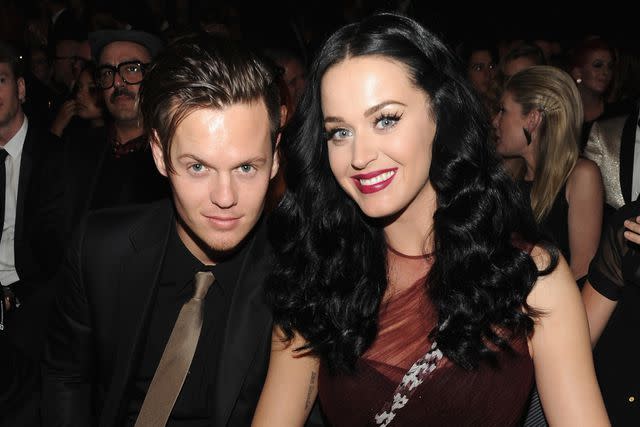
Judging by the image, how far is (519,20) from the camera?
32.9 feet

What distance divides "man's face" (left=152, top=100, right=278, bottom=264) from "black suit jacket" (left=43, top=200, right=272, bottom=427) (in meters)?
0.21

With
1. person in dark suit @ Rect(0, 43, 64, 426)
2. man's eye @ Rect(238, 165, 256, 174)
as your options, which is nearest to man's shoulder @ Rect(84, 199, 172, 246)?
man's eye @ Rect(238, 165, 256, 174)

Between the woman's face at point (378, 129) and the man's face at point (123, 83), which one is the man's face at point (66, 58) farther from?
the woman's face at point (378, 129)

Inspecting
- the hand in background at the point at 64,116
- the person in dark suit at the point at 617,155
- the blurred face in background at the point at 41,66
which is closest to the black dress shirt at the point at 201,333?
the person in dark suit at the point at 617,155

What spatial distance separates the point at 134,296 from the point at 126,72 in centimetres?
220

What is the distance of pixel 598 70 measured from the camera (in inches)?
223

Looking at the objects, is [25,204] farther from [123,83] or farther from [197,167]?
[197,167]

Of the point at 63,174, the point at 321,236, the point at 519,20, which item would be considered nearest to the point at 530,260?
the point at 321,236

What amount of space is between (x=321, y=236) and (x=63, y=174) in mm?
2203

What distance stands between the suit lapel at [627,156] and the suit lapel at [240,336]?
2.81 m

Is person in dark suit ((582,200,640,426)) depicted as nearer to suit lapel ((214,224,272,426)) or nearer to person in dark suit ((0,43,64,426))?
suit lapel ((214,224,272,426))

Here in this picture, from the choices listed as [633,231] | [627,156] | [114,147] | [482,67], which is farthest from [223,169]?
[482,67]

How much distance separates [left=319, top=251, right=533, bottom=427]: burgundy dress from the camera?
212 centimetres

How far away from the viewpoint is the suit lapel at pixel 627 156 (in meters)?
4.35
